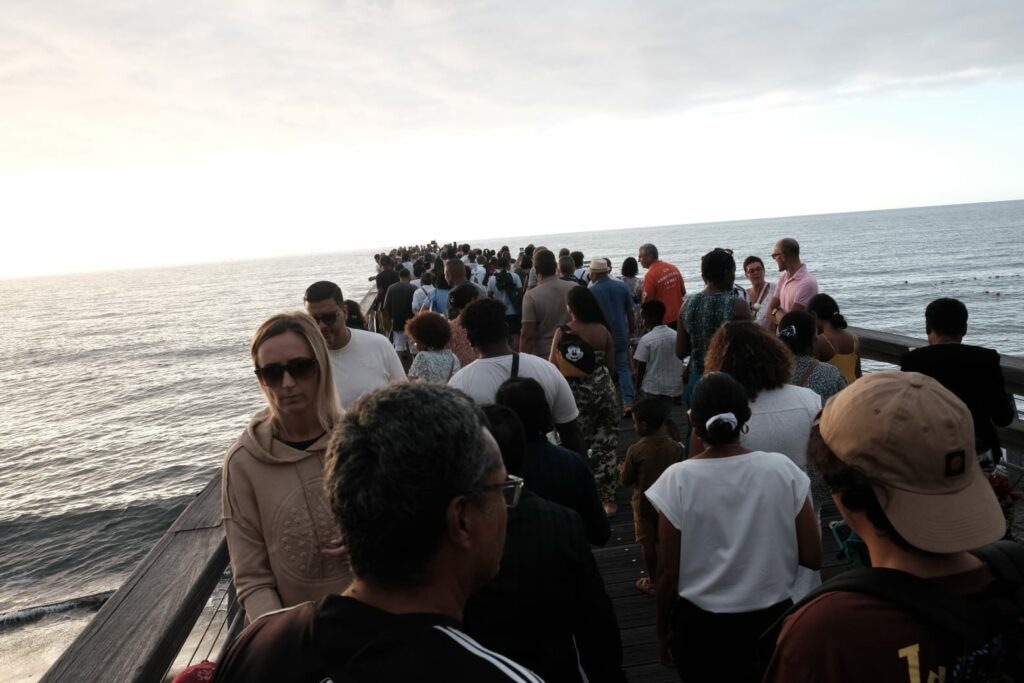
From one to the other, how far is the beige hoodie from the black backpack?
1.45 m

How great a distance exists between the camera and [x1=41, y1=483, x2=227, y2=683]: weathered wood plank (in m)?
1.82

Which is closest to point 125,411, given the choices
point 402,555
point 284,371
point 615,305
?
point 615,305

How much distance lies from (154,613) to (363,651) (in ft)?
4.24

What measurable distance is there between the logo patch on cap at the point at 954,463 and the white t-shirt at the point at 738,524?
1.12 metres

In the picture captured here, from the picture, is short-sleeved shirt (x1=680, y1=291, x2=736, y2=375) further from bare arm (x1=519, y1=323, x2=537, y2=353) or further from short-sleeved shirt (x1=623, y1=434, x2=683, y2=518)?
bare arm (x1=519, y1=323, x2=537, y2=353)

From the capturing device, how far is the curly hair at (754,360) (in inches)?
124

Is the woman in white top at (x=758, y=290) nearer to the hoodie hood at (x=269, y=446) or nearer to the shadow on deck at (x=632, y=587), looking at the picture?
the shadow on deck at (x=632, y=587)

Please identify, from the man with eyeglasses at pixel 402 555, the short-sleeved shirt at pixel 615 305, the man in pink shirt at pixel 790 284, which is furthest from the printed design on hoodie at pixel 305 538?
the short-sleeved shirt at pixel 615 305

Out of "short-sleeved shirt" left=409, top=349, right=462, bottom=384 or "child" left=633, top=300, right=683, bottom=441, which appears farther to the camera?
"child" left=633, top=300, right=683, bottom=441

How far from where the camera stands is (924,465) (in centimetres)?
143

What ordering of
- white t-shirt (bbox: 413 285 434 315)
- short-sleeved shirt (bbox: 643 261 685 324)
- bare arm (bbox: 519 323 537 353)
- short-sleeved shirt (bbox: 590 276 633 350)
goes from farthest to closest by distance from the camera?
white t-shirt (bbox: 413 285 434 315) → short-sleeved shirt (bbox: 643 261 685 324) → short-sleeved shirt (bbox: 590 276 633 350) → bare arm (bbox: 519 323 537 353)

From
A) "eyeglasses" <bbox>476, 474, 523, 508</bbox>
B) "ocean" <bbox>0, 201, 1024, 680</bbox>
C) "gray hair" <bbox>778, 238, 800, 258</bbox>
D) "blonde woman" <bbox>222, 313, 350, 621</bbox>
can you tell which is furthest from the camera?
"ocean" <bbox>0, 201, 1024, 680</bbox>

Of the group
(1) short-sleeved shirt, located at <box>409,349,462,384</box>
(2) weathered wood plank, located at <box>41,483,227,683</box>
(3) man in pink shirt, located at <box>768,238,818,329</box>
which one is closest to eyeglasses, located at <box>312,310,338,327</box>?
(1) short-sleeved shirt, located at <box>409,349,462,384</box>

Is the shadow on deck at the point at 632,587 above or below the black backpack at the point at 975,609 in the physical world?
below
